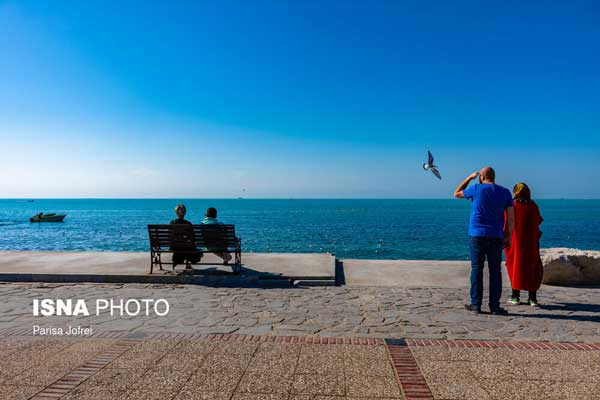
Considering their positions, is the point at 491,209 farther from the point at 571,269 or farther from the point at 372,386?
the point at 372,386

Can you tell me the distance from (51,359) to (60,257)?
6.91 m

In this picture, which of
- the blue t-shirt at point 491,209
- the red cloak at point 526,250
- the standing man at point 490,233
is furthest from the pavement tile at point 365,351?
the red cloak at point 526,250

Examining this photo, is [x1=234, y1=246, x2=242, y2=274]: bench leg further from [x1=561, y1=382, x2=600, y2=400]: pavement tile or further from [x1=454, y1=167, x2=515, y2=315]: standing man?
[x1=561, y1=382, x2=600, y2=400]: pavement tile

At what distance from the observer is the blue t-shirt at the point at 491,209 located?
5824mm

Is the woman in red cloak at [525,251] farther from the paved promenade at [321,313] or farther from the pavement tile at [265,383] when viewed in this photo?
the pavement tile at [265,383]

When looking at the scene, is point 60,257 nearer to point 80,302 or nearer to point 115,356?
point 80,302

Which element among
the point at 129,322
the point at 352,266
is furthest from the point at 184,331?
the point at 352,266

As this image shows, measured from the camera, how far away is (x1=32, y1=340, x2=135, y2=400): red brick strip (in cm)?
339

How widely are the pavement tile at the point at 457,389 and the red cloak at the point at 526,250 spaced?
10.8 feet

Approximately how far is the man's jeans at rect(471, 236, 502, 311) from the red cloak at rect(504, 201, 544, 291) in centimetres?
66

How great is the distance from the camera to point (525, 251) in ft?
21.0

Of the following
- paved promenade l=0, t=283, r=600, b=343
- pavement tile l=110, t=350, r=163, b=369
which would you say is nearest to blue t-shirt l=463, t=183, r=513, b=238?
paved promenade l=0, t=283, r=600, b=343

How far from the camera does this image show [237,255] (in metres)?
8.90

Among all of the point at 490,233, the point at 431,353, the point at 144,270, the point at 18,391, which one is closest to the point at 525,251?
the point at 490,233
